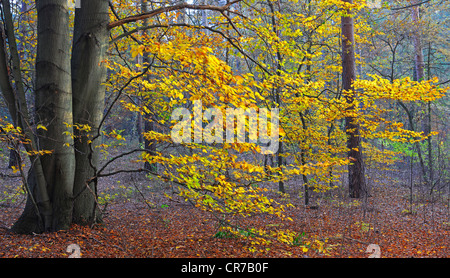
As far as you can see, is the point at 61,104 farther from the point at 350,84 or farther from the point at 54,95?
the point at 350,84

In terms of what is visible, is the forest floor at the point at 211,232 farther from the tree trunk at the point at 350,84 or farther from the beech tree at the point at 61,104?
the tree trunk at the point at 350,84

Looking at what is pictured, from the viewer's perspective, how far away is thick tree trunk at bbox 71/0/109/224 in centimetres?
512

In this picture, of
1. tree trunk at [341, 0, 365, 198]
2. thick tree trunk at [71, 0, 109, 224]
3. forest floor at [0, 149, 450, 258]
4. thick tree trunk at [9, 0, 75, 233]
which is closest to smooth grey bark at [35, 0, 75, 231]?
thick tree trunk at [9, 0, 75, 233]

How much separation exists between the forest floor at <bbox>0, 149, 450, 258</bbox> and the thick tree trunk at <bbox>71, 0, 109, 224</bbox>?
0.76 m

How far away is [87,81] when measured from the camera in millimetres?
5219

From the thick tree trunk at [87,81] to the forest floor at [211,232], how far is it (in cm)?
76

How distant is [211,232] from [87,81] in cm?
386

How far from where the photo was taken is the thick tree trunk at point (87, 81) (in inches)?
202

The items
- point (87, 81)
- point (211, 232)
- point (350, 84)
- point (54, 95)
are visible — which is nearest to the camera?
point (54, 95)

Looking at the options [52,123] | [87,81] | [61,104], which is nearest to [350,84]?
[87,81]

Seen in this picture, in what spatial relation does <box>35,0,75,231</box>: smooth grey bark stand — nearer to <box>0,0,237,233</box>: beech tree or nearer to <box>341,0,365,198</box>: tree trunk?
<box>0,0,237,233</box>: beech tree
